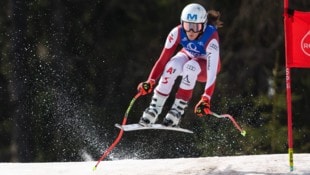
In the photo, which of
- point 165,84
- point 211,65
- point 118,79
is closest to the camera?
point 211,65

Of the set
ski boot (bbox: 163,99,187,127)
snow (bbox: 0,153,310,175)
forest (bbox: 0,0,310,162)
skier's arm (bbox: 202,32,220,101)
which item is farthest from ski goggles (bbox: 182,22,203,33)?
forest (bbox: 0,0,310,162)

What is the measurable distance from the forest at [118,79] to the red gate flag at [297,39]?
25.7ft

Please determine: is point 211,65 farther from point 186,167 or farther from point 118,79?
point 118,79

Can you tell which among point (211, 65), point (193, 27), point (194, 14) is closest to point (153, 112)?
point (211, 65)

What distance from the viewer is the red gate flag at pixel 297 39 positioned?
31.1ft

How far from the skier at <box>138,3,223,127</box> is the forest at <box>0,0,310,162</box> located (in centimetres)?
769

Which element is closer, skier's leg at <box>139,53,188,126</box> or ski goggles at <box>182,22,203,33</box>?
ski goggles at <box>182,22,203,33</box>

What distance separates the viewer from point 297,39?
374 inches

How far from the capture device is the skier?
948 centimetres

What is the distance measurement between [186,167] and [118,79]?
403 inches

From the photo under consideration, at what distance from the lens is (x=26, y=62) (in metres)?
19.1

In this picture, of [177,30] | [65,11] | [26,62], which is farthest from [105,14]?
[177,30]

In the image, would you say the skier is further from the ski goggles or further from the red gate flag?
the red gate flag

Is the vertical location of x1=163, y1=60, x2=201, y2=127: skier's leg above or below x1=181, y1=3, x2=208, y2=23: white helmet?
below
